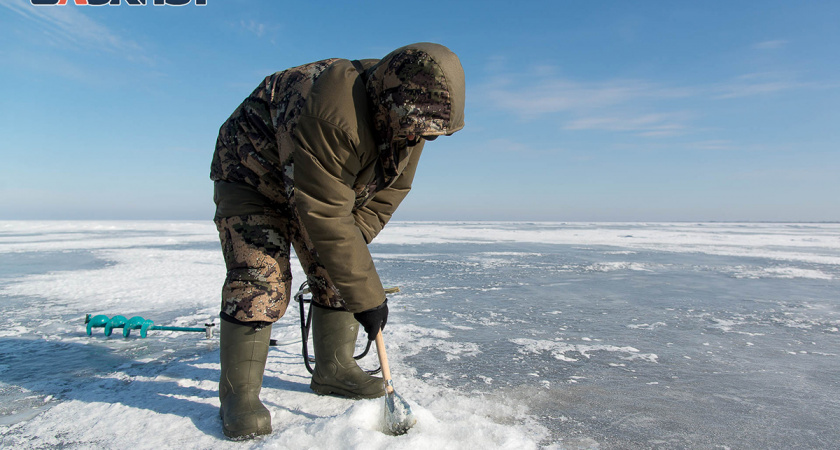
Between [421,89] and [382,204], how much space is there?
868mm

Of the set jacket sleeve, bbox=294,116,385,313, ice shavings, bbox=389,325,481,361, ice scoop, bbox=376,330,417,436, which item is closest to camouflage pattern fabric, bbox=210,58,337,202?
jacket sleeve, bbox=294,116,385,313

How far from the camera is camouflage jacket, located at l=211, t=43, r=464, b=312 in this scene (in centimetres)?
146

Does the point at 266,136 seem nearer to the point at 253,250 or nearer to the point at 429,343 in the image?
the point at 253,250

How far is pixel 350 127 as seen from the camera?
151 cm

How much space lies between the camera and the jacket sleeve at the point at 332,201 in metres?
1.50

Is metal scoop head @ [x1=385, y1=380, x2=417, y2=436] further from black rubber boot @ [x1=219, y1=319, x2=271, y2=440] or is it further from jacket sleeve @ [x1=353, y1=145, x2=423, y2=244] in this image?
jacket sleeve @ [x1=353, y1=145, x2=423, y2=244]

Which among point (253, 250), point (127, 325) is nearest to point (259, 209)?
point (253, 250)

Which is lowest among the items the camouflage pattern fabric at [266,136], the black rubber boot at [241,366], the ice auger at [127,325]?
the ice auger at [127,325]

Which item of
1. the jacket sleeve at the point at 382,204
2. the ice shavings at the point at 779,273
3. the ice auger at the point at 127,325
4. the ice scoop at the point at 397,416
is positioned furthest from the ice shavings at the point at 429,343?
the ice shavings at the point at 779,273

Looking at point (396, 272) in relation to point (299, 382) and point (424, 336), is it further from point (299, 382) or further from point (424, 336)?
point (299, 382)

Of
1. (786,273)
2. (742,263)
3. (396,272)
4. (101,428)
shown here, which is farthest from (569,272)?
(101,428)

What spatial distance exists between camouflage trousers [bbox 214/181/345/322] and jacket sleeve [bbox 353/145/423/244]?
1.07ft

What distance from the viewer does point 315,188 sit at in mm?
1522

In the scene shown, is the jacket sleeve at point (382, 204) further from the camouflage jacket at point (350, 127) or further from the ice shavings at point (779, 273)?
the ice shavings at point (779, 273)
